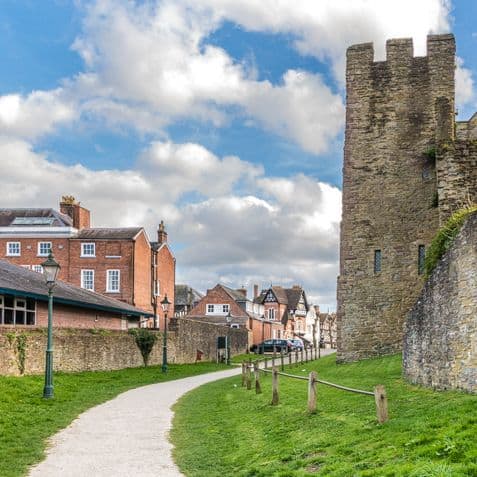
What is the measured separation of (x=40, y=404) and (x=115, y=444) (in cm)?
671

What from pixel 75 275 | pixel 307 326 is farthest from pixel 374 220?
pixel 307 326

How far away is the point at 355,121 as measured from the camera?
112 feet

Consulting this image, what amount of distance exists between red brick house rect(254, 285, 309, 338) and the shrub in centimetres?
5106

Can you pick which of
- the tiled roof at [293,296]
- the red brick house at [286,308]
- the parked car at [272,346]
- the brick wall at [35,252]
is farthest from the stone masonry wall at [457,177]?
the tiled roof at [293,296]

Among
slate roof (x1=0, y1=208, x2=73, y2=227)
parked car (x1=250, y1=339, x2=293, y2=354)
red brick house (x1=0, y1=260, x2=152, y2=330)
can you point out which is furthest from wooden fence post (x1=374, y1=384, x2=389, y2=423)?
parked car (x1=250, y1=339, x2=293, y2=354)

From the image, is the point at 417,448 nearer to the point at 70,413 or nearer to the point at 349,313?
the point at 70,413

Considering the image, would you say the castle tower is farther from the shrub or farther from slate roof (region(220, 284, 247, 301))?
slate roof (region(220, 284, 247, 301))

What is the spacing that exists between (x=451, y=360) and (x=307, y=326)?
309 ft

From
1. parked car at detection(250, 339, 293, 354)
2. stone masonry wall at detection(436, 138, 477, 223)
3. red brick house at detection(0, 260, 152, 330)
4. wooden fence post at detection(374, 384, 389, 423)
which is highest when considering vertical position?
stone masonry wall at detection(436, 138, 477, 223)

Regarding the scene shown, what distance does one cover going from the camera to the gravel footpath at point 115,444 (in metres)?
10.9

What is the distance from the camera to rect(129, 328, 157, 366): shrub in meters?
39.3

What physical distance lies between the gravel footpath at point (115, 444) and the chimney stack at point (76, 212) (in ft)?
134

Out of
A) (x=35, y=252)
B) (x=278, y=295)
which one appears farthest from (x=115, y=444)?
(x=278, y=295)

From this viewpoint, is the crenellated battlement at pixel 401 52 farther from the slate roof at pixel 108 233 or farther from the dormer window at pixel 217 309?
the dormer window at pixel 217 309
